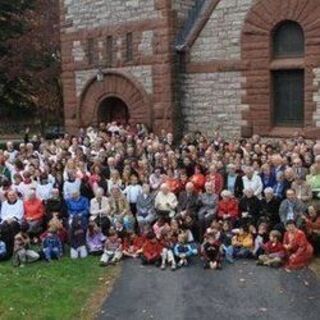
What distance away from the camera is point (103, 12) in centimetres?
2427

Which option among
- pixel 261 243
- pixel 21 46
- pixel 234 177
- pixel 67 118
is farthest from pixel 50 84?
pixel 261 243

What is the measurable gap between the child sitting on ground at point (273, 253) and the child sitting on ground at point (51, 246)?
13.3 ft

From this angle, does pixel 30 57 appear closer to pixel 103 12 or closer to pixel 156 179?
pixel 103 12

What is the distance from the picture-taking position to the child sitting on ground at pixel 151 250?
527 inches

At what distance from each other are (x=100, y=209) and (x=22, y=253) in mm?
2080

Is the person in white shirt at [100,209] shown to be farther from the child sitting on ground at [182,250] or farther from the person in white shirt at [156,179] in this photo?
the child sitting on ground at [182,250]

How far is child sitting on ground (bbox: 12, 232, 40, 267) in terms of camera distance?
13.8 m

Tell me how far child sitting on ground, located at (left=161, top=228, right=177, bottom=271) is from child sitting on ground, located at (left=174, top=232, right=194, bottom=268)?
101 millimetres

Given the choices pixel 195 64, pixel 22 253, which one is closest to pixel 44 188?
pixel 22 253

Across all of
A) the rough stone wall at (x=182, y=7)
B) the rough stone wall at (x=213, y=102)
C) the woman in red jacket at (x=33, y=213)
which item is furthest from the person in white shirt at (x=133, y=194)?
the rough stone wall at (x=182, y=7)

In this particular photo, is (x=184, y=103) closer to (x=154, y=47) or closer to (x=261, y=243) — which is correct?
(x=154, y=47)

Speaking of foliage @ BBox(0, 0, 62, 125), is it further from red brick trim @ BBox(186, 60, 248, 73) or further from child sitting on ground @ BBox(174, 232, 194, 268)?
child sitting on ground @ BBox(174, 232, 194, 268)

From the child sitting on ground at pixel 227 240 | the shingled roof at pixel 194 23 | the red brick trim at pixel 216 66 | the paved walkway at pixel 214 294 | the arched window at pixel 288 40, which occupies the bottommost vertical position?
the paved walkway at pixel 214 294

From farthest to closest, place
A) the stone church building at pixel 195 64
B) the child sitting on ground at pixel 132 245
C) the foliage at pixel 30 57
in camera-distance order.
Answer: the foliage at pixel 30 57 < the stone church building at pixel 195 64 < the child sitting on ground at pixel 132 245
